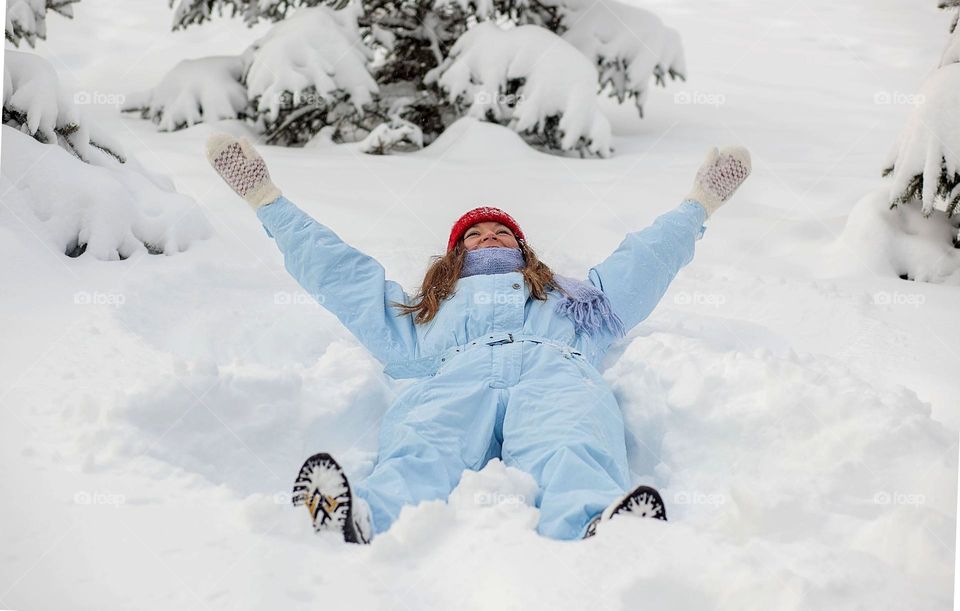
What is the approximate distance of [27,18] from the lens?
436cm

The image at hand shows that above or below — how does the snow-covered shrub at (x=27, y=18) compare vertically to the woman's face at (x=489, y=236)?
above

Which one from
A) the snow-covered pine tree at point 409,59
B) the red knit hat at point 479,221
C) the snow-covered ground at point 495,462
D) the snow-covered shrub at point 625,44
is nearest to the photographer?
the snow-covered ground at point 495,462

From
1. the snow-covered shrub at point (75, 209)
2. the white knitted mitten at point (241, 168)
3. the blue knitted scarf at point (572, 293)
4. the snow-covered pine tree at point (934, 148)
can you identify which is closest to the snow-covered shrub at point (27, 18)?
the snow-covered shrub at point (75, 209)

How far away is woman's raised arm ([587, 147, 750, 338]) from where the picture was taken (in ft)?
9.36

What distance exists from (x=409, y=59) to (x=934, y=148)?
3758 millimetres

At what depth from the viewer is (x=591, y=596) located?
144 centimetres

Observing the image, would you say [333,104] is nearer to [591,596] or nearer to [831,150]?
[831,150]

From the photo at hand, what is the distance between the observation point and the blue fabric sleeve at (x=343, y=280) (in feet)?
8.96

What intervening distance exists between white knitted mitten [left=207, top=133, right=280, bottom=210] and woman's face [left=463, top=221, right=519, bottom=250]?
2.13 feet

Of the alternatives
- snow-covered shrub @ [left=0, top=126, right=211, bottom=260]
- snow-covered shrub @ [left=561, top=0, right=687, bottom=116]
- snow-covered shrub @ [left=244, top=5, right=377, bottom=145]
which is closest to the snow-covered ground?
snow-covered shrub @ [left=0, top=126, right=211, bottom=260]

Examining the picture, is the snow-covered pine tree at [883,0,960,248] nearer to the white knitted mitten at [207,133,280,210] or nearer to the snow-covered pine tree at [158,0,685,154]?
the snow-covered pine tree at [158,0,685,154]

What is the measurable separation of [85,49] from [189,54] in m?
0.94

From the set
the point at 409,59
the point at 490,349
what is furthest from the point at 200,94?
the point at 490,349

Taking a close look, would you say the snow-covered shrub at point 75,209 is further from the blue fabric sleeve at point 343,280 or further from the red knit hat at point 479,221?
the red knit hat at point 479,221
